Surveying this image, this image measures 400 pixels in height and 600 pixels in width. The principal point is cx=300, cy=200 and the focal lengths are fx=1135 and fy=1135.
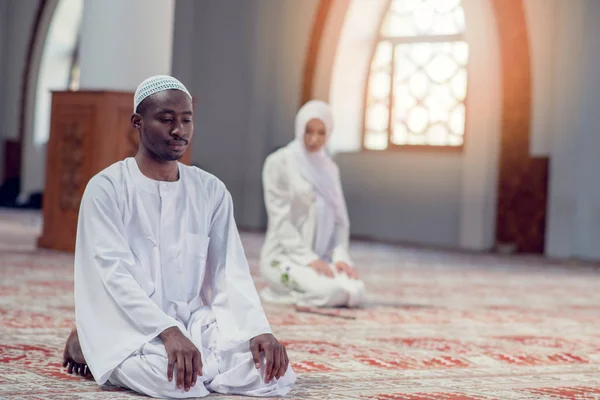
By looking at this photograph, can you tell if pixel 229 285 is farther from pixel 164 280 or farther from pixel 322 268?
pixel 322 268

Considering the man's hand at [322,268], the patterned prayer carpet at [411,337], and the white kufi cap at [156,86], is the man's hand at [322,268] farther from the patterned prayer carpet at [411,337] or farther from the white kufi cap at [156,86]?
the white kufi cap at [156,86]

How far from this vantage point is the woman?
5211 millimetres

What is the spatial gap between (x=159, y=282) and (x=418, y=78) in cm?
829

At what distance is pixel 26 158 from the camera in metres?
14.4

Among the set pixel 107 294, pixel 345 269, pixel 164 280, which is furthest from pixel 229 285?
pixel 345 269

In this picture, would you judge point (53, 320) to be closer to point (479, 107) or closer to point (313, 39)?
point (479, 107)

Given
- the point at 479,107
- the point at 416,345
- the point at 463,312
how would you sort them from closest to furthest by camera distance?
the point at 416,345, the point at 463,312, the point at 479,107

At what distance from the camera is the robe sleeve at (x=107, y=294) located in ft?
9.07

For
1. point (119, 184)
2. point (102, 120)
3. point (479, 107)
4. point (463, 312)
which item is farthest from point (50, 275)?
point (479, 107)

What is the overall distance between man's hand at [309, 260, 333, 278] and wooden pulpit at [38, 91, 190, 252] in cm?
231

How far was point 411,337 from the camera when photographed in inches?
168

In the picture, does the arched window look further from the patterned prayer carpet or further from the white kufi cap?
the white kufi cap

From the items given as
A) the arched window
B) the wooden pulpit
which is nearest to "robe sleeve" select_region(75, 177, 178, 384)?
the wooden pulpit

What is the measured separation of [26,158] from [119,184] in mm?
11846
